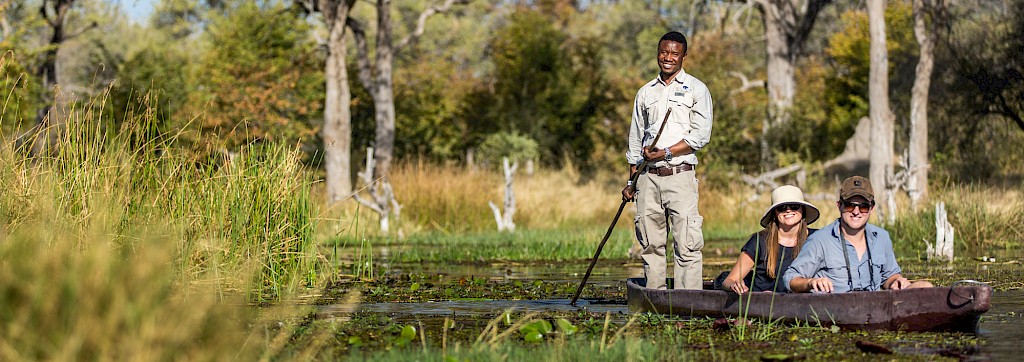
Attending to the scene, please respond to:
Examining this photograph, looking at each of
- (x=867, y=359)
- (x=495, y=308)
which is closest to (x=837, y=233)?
(x=867, y=359)

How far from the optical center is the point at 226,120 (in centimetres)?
3566

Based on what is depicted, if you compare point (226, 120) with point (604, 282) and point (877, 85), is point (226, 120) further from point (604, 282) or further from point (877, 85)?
point (604, 282)

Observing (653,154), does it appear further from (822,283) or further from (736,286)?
(822,283)

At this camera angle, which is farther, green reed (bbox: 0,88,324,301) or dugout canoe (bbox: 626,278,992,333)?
green reed (bbox: 0,88,324,301)

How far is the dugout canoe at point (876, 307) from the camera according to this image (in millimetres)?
7500

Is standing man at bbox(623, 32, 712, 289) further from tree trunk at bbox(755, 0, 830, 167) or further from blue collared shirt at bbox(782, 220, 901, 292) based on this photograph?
tree trunk at bbox(755, 0, 830, 167)

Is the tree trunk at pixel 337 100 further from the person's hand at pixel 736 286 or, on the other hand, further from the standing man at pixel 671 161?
the person's hand at pixel 736 286

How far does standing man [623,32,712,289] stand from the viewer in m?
9.15

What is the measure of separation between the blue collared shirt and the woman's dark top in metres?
0.27

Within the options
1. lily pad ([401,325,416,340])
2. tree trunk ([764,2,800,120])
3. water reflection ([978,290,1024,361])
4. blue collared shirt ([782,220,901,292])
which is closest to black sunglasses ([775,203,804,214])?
blue collared shirt ([782,220,901,292])

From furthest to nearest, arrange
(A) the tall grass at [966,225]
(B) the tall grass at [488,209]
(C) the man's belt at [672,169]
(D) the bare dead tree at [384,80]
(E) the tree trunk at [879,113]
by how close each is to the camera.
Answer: (D) the bare dead tree at [384,80] → (E) the tree trunk at [879,113] → (B) the tall grass at [488,209] → (A) the tall grass at [966,225] → (C) the man's belt at [672,169]

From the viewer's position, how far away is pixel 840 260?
812 cm

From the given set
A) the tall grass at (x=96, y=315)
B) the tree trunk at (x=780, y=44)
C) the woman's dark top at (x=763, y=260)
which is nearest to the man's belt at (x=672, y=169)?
the woman's dark top at (x=763, y=260)

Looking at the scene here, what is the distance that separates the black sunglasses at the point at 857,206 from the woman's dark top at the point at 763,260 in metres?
0.67
